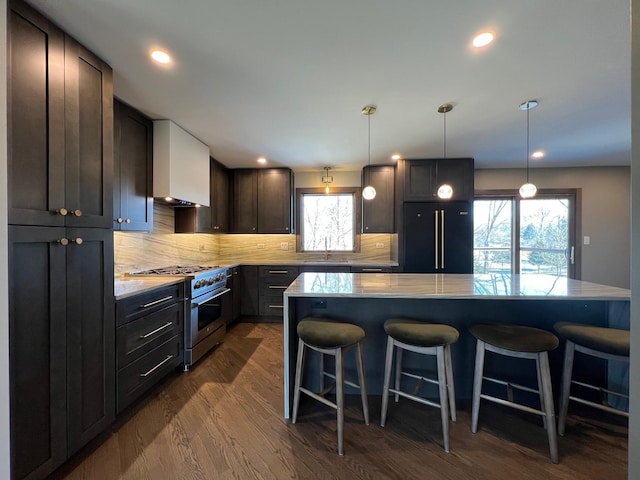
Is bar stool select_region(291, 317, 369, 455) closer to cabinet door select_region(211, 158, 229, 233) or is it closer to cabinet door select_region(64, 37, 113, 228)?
cabinet door select_region(64, 37, 113, 228)

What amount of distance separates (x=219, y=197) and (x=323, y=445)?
336 centimetres

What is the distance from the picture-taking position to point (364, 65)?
1.76 meters

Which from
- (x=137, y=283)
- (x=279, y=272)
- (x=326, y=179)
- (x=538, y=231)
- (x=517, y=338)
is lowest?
(x=517, y=338)

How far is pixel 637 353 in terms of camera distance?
0.69 meters

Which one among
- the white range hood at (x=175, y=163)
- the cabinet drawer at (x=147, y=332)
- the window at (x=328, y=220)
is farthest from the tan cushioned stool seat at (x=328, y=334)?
the window at (x=328, y=220)

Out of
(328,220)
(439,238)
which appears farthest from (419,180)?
(328,220)

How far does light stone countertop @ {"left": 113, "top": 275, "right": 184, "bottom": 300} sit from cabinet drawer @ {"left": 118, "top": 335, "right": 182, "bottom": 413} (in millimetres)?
518

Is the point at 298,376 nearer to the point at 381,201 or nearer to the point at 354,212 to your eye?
the point at 381,201

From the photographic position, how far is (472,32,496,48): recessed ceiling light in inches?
59.2

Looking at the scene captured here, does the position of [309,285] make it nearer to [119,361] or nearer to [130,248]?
[119,361]

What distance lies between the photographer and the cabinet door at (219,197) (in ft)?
12.3

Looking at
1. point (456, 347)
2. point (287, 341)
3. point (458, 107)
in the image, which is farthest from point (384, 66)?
point (456, 347)

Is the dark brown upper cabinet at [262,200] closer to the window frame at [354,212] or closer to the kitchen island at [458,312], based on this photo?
the window frame at [354,212]

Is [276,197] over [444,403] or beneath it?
over
